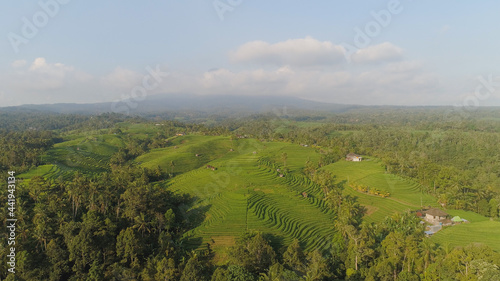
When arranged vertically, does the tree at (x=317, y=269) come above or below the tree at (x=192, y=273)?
below

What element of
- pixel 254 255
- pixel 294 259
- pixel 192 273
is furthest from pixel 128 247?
pixel 294 259

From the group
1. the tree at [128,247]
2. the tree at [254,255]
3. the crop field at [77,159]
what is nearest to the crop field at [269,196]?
the crop field at [77,159]

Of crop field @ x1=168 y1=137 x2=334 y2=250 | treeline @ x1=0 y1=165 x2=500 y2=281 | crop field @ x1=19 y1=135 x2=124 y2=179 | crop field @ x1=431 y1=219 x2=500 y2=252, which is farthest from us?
crop field @ x1=19 y1=135 x2=124 y2=179

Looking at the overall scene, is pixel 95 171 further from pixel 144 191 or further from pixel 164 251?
pixel 164 251

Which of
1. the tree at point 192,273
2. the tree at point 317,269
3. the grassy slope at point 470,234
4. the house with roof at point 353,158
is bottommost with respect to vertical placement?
the grassy slope at point 470,234

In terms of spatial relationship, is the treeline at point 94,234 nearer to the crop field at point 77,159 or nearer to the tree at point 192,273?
the tree at point 192,273

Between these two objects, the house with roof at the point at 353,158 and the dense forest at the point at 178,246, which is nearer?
the dense forest at the point at 178,246

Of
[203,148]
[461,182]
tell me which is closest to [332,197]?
[461,182]

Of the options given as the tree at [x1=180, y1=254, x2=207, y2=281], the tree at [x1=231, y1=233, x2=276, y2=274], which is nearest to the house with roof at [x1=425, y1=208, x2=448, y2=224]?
the tree at [x1=231, y1=233, x2=276, y2=274]

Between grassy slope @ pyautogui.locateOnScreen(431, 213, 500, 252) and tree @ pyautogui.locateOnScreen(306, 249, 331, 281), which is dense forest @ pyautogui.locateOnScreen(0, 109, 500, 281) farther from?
grassy slope @ pyautogui.locateOnScreen(431, 213, 500, 252)

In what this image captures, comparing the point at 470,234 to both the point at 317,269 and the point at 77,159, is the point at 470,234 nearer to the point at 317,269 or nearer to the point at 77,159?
the point at 317,269

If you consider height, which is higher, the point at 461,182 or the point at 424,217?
the point at 461,182
